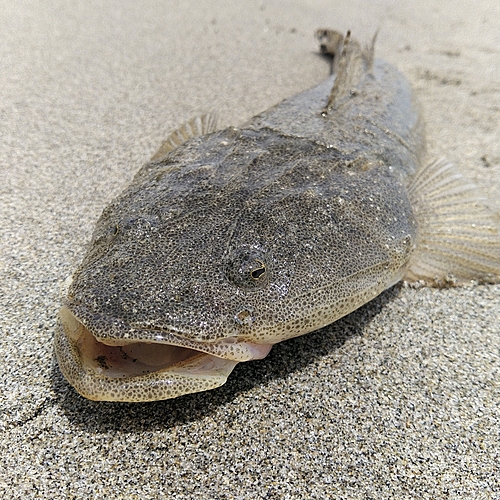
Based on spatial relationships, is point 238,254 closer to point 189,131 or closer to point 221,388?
point 221,388

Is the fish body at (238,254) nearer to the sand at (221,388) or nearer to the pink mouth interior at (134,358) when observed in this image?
the pink mouth interior at (134,358)

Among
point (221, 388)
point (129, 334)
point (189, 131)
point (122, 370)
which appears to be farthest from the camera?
point (189, 131)

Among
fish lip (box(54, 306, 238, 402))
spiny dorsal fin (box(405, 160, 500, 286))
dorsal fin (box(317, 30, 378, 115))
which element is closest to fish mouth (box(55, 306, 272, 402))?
fish lip (box(54, 306, 238, 402))

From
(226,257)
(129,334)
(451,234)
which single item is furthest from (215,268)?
(451,234)

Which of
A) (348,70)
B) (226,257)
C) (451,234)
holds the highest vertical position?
(348,70)

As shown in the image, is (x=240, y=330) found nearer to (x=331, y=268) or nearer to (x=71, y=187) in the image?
(x=331, y=268)

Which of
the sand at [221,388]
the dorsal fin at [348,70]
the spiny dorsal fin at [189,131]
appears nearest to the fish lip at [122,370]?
the sand at [221,388]

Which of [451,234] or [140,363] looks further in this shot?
[451,234]
